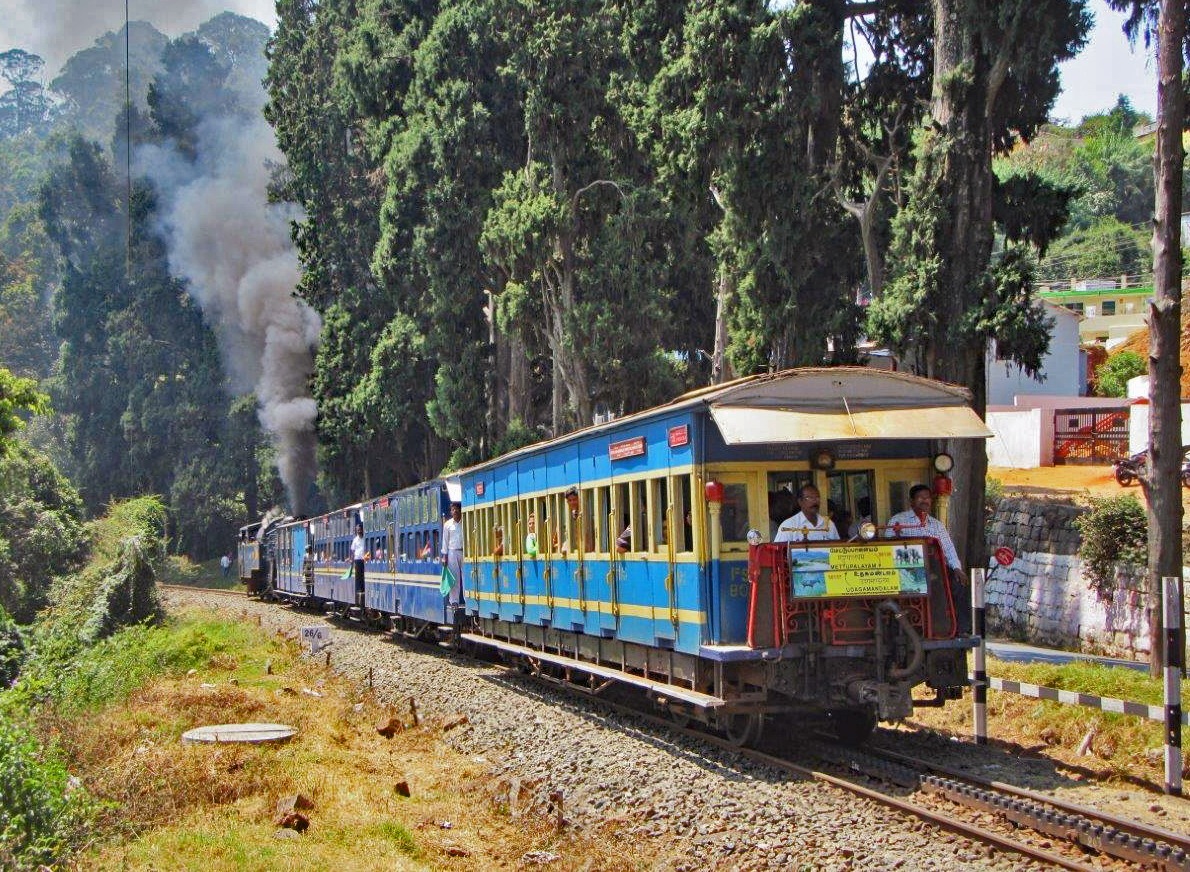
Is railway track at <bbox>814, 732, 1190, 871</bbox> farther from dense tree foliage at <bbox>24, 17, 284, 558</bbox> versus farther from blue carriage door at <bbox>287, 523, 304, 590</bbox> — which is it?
dense tree foliage at <bbox>24, 17, 284, 558</bbox>

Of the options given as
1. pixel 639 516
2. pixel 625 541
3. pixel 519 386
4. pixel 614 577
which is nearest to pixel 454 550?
pixel 614 577

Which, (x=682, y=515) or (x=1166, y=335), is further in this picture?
(x=1166, y=335)

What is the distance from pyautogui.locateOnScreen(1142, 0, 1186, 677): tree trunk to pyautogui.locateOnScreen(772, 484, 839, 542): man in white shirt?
193 inches

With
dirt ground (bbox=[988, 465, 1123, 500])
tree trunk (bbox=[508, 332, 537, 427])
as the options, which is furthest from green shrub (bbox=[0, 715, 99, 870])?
tree trunk (bbox=[508, 332, 537, 427])

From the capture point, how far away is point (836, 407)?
12242 mm

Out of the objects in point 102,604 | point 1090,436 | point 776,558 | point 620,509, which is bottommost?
point 102,604

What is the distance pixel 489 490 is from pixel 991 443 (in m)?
22.4

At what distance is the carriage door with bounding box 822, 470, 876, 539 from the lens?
12453 mm

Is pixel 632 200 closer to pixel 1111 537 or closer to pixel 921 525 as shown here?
pixel 1111 537

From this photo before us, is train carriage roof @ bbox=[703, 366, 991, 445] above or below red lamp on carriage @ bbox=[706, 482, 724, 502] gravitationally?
above

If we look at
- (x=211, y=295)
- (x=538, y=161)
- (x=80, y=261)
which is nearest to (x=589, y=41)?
(x=538, y=161)

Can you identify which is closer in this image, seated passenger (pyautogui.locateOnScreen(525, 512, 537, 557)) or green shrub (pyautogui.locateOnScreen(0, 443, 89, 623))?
seated passenger (pyautogui.locateOnScreen(525, 512, 537, 557))

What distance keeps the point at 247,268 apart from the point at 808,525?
53.4 metres

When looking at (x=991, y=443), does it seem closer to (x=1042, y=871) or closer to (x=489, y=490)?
(x=489, y=490)
